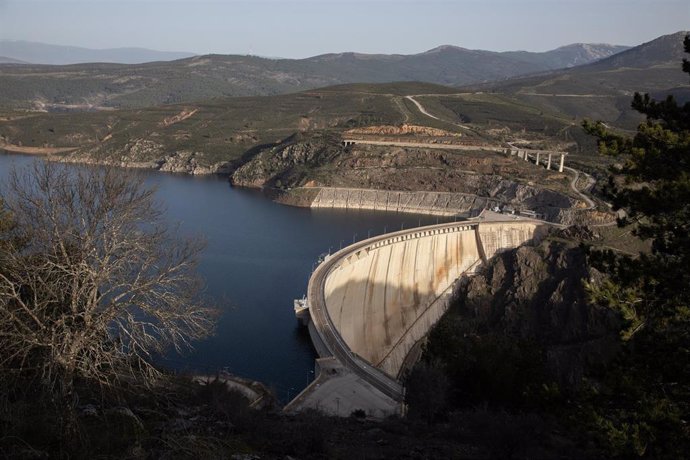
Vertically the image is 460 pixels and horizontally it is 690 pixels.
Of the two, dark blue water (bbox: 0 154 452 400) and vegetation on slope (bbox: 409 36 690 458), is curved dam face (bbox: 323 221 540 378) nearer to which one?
dark blue water (bbox: 0 154 452 400)

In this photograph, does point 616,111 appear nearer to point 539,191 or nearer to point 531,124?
point 531,124

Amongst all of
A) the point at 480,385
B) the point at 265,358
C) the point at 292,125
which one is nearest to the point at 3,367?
the point at 480,385

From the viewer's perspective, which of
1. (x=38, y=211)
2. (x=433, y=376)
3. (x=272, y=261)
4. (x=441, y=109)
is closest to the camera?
(x=38, y=211)

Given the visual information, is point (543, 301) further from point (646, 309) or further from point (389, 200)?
point (646, 309)

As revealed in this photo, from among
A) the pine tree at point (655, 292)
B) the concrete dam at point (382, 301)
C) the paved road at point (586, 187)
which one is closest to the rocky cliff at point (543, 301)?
the concrete dam at point (382, 301)

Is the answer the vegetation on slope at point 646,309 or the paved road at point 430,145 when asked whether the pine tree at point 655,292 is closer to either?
the vegetation on slope at point 646,309

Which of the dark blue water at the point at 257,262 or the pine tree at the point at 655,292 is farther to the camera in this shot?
the dark blue water at the point at 257,262

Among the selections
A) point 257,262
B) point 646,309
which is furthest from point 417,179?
point 646,309
